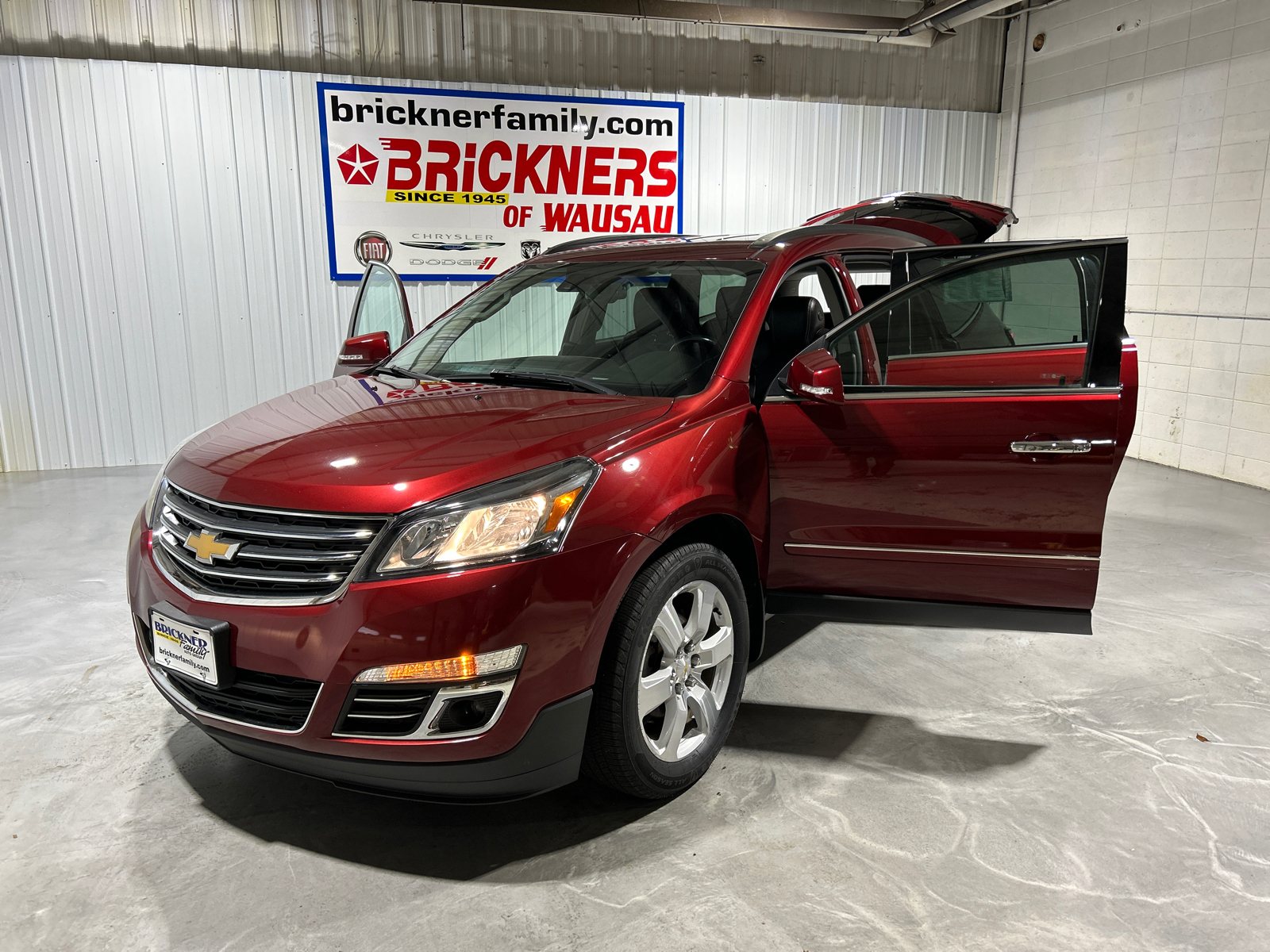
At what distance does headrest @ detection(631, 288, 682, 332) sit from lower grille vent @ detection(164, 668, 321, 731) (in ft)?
4.96

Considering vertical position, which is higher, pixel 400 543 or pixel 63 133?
pixel 63 133

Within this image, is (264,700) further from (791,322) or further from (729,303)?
(791,322)

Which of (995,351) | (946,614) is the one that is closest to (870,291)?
(995,351)

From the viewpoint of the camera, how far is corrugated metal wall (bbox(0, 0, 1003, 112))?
20.1ft

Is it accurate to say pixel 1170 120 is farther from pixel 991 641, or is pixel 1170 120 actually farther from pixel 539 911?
pixel 539 911

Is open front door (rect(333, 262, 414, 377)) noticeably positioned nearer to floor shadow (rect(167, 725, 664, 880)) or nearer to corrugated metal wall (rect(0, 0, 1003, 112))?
floor shadow (rect(167, 725, 664, 880))

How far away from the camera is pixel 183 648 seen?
197 cm

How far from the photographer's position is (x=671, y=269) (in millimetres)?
2908

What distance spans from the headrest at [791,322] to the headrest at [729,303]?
0.47ft

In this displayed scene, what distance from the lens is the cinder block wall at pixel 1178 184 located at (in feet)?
19.7

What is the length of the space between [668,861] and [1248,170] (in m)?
6.44

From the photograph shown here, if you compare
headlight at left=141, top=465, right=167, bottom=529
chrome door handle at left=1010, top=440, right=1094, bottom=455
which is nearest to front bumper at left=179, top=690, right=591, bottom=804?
headlight at left=141, top=465, right=167, bottom=529

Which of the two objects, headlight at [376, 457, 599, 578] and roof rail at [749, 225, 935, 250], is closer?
headlight at [376, 457, 599, 578]

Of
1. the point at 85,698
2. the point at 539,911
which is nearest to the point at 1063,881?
the point at 539,911
